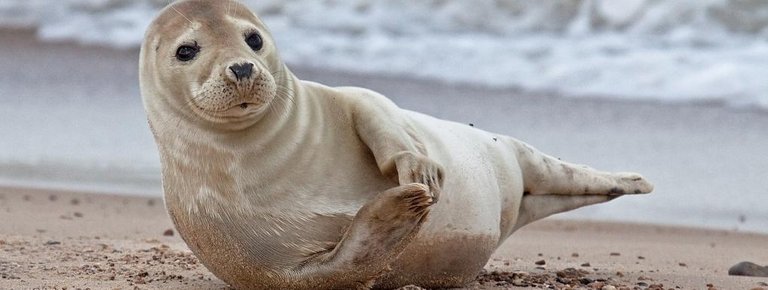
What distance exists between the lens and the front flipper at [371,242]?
12.3ft

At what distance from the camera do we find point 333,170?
408 cm

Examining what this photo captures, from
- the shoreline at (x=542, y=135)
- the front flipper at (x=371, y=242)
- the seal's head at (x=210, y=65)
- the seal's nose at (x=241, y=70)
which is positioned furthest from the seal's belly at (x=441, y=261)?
the shoreline at (x=542, y=135)

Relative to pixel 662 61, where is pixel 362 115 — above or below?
below

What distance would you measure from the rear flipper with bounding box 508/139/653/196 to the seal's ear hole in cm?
161

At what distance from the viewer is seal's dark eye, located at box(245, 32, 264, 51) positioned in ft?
12.9

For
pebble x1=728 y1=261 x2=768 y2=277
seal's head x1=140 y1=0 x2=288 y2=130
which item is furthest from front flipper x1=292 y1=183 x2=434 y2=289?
pebble x1=728 y1=261 x2=768 y2=277

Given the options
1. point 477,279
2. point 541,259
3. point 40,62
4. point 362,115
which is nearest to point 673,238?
point 541,259

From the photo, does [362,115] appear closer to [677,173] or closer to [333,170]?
[333,170]

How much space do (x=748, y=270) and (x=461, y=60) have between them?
6456 millimetres

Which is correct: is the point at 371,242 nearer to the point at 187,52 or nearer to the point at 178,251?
the point at 187,52

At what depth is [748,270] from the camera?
5.16 meters

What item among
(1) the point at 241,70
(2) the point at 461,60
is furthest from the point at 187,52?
(2) the point at 461,60

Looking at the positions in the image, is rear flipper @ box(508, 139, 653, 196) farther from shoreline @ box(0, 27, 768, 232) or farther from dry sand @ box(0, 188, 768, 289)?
shoreline @ box(0, 27, 768, 232)

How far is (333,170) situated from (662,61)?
6940 mm
